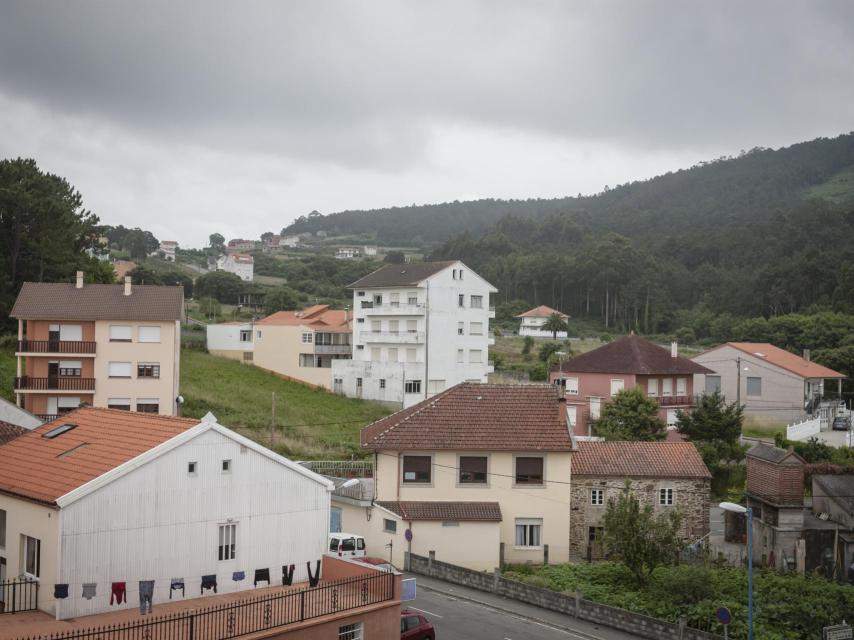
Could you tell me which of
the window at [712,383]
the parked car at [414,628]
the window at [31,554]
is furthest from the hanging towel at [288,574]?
the window at [712,383]

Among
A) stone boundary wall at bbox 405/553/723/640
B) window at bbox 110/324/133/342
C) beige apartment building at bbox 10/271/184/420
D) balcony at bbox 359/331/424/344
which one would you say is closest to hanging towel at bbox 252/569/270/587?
stone boundary wall at bbox 405/553/723/640

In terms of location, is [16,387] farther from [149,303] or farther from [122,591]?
[122,591]

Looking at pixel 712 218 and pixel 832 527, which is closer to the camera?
pixel 832 527

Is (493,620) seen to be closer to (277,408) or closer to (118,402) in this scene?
(118,402)

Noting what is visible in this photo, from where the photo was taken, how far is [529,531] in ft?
117

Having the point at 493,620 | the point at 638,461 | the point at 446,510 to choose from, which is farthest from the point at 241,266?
the point at 493,620

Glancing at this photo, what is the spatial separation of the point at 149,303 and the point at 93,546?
112ft

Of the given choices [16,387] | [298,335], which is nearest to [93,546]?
[16,387]

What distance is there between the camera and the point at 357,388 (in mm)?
70000

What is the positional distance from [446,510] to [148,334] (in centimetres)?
2406

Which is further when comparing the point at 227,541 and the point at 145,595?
the point at 227,541

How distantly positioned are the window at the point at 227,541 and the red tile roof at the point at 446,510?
1300 cm

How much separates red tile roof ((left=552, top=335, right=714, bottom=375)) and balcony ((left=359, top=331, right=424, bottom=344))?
41.5ft

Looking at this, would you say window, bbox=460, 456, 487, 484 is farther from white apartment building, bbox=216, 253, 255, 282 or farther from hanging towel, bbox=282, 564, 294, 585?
white apartment building, bbox=216, 253, 255, 282
